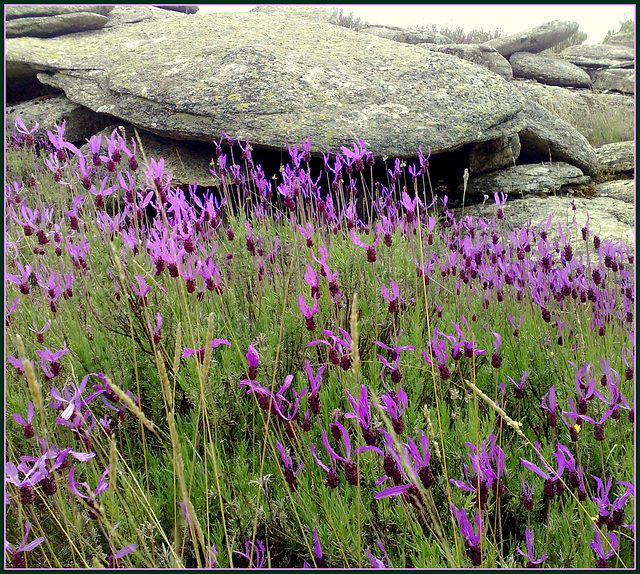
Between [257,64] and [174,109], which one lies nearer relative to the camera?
[174,109]

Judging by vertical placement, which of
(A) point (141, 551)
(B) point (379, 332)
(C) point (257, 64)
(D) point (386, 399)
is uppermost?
(C) point (257, 64)

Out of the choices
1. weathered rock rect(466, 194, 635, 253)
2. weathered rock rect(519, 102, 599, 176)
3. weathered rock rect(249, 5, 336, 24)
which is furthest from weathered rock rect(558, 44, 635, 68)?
weathered rock rect(466, 194, 635, 253)

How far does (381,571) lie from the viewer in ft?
2.96

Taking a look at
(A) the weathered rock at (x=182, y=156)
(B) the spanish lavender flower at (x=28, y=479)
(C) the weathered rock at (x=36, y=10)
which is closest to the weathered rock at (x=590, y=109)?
(A) the weathered rock at (x=182, y=156)

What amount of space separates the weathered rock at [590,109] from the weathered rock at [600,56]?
6.56 feet

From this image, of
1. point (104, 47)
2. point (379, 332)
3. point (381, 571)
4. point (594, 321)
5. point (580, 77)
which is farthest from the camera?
point (580, 77)

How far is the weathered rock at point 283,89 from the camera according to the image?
412 centimetres

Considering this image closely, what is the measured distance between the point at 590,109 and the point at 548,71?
1577 mm

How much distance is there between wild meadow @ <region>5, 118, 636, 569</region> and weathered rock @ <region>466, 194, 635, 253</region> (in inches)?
58.8

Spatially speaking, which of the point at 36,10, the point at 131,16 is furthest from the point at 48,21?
the point at 131,16

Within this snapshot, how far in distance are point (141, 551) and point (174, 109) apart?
378 centimetres

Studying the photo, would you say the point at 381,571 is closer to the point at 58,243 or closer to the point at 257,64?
the point at 58,243

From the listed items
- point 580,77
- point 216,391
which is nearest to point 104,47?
point 216,391

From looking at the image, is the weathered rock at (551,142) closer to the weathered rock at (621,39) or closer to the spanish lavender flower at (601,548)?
the spanish lavender flower at (601,548)
